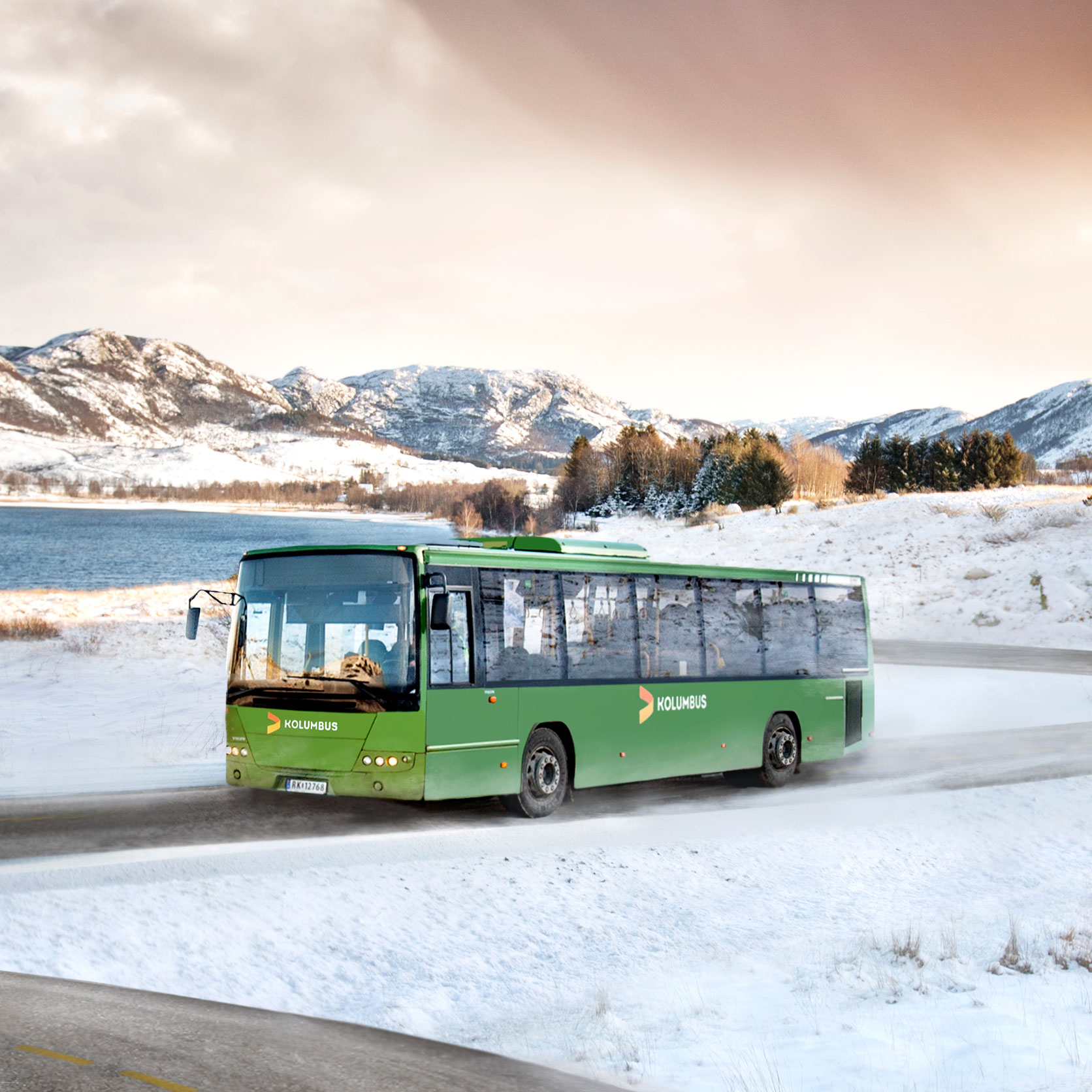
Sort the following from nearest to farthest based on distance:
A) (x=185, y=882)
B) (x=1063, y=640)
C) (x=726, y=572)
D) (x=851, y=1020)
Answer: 1. (x=851, y=1020)
2. (x=185, y=882)
3. (x=726, y=572)
4. (x=1063, y=640)

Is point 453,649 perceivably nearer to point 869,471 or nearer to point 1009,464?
point 1009,464

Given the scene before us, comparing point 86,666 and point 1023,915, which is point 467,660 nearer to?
point 1023,915

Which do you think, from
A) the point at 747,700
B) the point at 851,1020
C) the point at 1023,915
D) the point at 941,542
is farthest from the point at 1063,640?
the point at 851,1020

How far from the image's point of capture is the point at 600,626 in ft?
46.7

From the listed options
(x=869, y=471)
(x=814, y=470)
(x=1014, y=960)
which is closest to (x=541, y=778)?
(x=1014, y=960)

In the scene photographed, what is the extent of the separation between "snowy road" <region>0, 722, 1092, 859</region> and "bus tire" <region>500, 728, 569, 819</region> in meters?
0.22

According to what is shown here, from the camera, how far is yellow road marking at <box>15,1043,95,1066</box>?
6305 millimetres

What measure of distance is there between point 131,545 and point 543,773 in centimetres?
10066

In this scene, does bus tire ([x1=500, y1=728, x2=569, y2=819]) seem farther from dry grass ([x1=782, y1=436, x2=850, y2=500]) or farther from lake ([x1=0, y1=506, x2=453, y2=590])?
dry grass ([x1=782, y1=436, x2=850, y2=500])

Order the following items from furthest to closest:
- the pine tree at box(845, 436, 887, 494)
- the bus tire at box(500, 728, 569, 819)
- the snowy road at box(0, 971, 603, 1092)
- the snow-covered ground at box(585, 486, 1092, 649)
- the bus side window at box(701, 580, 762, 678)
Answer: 1. the pine tree at box(845, 436, 887, 494)
2. the snow-covered ground at box(585, 486, 1092, 649)
3. the bus side window at box(701, 580, 762, 678)
4. the bus tire at box(500, 728, 569, 819)
5. the snowy road at box(0, 971, 603, 1092)

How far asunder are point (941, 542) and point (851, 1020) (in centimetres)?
4837

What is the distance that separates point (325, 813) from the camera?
13445mm

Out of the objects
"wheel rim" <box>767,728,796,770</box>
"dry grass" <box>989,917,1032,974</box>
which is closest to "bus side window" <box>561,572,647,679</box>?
"wheel rim" <box>767,728,796,770</box>

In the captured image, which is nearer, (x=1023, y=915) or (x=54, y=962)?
(x=54, y=962)
